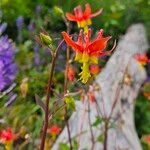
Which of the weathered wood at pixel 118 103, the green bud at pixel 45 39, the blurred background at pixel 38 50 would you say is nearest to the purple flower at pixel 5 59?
the green bud at pixel 45 39

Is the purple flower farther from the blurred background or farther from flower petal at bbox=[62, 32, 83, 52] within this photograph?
the blurred background

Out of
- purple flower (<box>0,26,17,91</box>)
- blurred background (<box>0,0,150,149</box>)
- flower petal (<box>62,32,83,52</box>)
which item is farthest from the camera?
blurred background (<box>0,0,150,149</box>)

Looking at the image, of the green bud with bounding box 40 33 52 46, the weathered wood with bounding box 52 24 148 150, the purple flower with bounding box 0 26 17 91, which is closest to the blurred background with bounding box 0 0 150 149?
the weathered wood with bounding box 52 24 148 150

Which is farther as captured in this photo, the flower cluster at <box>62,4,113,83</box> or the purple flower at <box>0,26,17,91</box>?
the purple flower at <box>0,26,17,91</box>

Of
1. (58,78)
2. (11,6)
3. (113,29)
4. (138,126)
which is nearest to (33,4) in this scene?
(11,6)

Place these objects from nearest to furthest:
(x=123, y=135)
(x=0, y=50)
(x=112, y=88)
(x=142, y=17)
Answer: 1. (x=0, y=50)
2. (x=123, y=135)
3. (x=112, y=88)
4. (x=142, y=17)

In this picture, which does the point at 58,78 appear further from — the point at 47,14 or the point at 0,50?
the point at 0,50

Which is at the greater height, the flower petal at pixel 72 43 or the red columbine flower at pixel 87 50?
the flower petal at pixel 72 43

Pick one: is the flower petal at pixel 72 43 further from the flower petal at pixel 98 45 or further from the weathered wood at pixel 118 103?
the weathered wood at pixel 118 103
